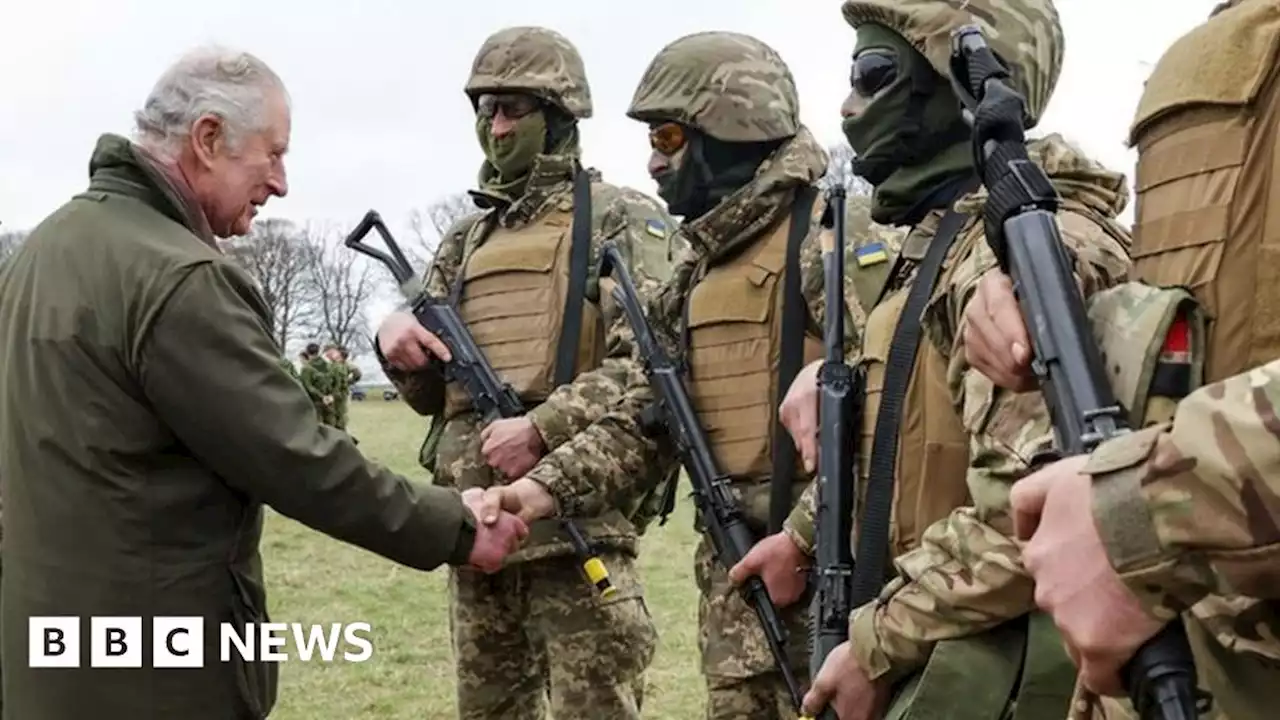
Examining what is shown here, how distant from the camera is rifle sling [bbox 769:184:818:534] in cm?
338

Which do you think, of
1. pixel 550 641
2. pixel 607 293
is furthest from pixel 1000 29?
pixel 550 641

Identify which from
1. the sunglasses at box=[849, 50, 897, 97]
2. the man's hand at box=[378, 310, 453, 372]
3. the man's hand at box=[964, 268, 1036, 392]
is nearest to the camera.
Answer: the man's hand at box=[964, 268, 1036, 392]

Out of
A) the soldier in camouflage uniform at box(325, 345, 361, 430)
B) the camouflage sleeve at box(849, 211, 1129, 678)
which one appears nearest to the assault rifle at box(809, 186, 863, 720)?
the camouflage sleeve at box(849, 211, 1129, 678)

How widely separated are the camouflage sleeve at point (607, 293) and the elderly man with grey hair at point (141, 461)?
3.78ft

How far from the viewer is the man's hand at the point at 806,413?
285 centimetres

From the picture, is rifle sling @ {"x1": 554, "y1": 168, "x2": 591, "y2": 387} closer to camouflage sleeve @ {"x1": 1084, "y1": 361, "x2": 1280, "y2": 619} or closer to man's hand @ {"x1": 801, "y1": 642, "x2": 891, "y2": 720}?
man's hand @ {"x1": 801, "y1": 642, "x2": 891, "y2": 720}

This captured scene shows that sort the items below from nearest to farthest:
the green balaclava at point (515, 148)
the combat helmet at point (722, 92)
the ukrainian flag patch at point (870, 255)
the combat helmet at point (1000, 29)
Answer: the combat helmet at point (1000, 29) < the ukrainian flag patch at point (870, 255) < the combat helmet at point (722, 92) < the green balaclava at point (515, 148)

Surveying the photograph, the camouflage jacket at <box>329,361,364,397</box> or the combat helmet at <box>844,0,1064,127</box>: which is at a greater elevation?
the combat helmet at <box>844,0,1064,127</box>

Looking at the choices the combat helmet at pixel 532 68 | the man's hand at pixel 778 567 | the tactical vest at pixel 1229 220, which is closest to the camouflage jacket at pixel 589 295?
the combat helmet at pixel 532 68

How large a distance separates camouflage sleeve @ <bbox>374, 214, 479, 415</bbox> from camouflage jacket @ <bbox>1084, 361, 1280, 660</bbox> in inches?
137

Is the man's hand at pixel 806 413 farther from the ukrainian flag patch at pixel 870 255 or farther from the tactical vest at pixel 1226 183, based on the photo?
the tactical vest at pixel 1226 183

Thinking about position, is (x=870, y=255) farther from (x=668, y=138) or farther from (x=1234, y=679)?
(x=1234, y=679)

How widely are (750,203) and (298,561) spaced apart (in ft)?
25.5

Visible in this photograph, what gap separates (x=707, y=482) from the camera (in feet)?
11.5
